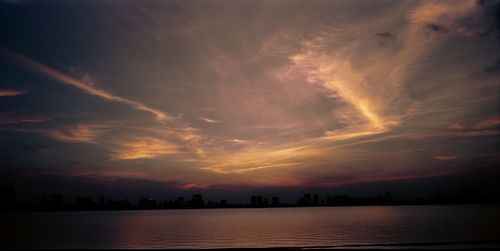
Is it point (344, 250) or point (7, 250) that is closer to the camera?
point (344, 250)

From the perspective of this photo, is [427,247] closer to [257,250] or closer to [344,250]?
[344,250]

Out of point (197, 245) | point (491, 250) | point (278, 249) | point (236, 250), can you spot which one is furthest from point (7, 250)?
point (491, 250)

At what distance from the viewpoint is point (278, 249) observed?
4200 centimetres

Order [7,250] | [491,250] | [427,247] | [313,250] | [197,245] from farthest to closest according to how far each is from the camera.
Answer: [197,245] → [7,250] → [427,247] → [313,250] → [491,250]

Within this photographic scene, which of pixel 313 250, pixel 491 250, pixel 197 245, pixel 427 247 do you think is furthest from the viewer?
pixel 197 245

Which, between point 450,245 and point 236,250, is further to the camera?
point 450,245

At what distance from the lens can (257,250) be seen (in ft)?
133

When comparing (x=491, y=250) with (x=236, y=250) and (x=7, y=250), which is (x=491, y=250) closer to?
(x=236, y=250)

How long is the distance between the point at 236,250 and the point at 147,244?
1828cm

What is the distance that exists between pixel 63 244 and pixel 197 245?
17778 millimetres

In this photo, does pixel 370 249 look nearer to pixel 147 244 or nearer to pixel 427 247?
pixel 427 247

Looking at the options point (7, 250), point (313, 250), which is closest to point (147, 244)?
point (7, 250)

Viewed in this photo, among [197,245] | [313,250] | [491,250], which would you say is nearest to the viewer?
[491,250]

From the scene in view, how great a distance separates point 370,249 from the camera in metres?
40.0
